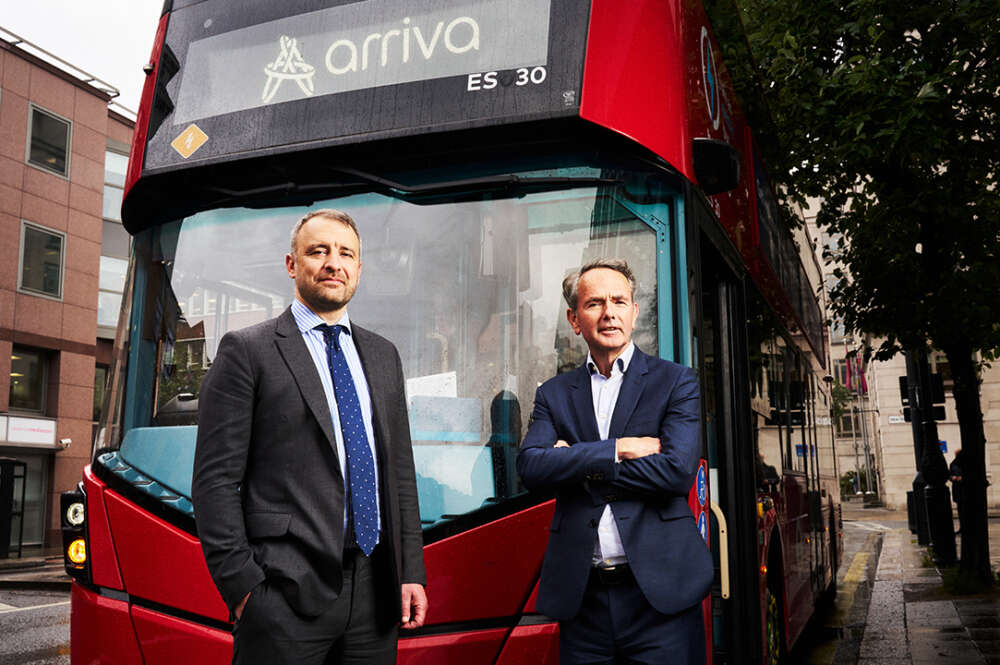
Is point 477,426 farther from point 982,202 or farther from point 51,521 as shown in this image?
point 51,521

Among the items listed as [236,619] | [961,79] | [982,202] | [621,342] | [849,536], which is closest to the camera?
[236,619]

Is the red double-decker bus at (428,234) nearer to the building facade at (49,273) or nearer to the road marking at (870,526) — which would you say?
the building facade at (49,273)

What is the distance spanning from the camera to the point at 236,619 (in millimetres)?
2500

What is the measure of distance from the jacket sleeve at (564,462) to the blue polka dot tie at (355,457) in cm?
51

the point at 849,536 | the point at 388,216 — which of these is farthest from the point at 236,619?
the point at 849,536

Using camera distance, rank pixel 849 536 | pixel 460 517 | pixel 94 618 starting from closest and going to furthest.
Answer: pixel 460 517, pixel 94 618, pixel 849 536

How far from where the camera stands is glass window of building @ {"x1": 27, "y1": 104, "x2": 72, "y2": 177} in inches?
993

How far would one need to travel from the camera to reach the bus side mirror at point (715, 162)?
3779 mm

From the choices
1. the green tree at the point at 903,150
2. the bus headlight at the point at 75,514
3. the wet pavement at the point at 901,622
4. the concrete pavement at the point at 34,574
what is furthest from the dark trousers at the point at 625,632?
the concrete pavement at the point at 34,574

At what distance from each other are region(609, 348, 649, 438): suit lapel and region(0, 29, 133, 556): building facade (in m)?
23.9

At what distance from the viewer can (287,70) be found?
3885 millimetres

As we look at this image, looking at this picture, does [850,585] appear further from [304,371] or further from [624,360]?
[304,371]

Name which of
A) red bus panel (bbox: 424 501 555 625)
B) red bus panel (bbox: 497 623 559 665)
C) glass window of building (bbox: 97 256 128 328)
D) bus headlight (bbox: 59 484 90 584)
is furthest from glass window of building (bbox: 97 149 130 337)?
red bus panel (bbox: 497 623 559 665)

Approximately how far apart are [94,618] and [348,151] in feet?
6.33
